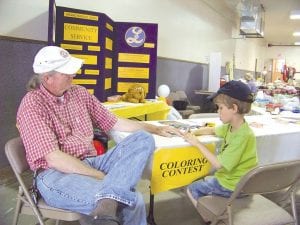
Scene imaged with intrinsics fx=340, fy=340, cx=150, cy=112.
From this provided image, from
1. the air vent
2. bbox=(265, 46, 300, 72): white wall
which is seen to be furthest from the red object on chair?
bbox=(265, 46, 300, 72): white wall

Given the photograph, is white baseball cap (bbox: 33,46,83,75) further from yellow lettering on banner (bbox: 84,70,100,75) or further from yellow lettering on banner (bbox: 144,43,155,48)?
yellow lettering on banner (bbox: 144,43,155,48)

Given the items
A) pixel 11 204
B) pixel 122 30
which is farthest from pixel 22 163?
pixel 122 30

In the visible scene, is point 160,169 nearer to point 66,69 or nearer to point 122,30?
point 66,69

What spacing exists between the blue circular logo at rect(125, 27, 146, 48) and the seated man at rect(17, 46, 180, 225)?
227cm

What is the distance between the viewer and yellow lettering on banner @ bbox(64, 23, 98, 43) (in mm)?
3303

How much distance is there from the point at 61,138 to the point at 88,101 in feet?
1.30

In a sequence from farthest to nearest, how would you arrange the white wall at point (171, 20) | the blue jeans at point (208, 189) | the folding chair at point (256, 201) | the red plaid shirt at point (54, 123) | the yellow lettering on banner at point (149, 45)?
1. the yellow lettering on banner at point (149, 45)
2. the white wall at point (171, 20)
3. the blue jeans at point (208, 189)
4. the red plaid shirt at point (54, 123)
5. the folding chair at point (256, 201)

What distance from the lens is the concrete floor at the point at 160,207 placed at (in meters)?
2.50

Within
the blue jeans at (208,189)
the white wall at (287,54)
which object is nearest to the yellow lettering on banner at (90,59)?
the blue jeans at (208,189)

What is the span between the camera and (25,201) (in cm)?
167

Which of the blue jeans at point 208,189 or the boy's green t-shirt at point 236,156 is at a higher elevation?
the boy's green t-shirt at point 236,156

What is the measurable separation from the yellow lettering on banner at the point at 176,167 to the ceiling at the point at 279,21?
7.41 metres

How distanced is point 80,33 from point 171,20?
3.00 m

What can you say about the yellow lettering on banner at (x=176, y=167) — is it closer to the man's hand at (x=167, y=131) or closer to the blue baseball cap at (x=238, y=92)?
the man's hand at (x=167, y=131)
